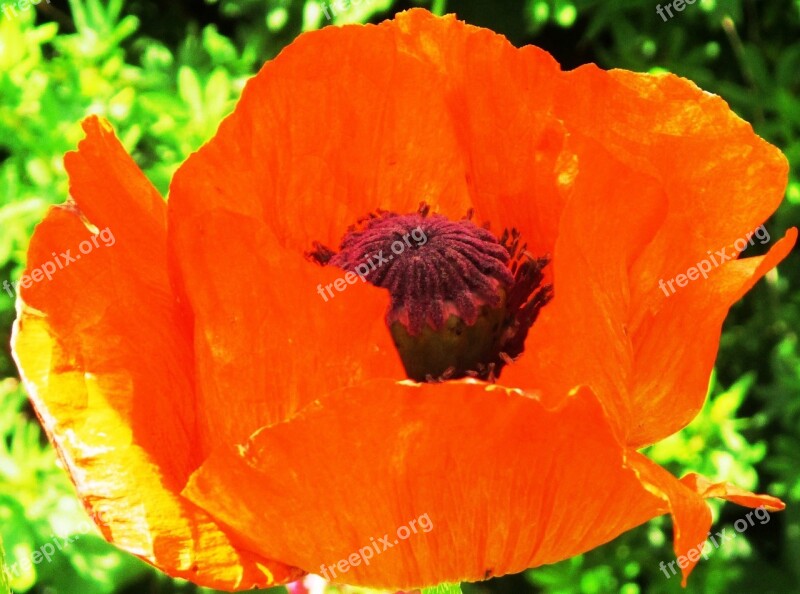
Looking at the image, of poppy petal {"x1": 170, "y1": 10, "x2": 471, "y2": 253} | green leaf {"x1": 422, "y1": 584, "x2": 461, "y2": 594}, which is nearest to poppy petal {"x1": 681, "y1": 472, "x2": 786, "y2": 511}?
green leaf {"x1": 422, "y1": 584, "x2": 461, "y2": 594}

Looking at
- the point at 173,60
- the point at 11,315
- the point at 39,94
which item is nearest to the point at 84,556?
the point at 11,315

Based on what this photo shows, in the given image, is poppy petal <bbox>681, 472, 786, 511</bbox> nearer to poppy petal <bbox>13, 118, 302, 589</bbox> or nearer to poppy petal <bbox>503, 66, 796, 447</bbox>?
poppy petal <bbox>503, 66, 796, 447</bbox>

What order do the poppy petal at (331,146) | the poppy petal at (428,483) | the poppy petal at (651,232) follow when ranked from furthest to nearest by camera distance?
the poppy petal at (331,146) < the poppy petal at (651,232) < the poppy petal at (428,483)

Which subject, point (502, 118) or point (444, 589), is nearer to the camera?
point (444, 589)

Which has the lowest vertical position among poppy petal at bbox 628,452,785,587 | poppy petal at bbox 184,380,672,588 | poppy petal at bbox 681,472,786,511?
poppy petal at bbox 681,472,786,511

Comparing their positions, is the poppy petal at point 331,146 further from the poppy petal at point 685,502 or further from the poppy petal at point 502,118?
the poppy petal at point 685,502

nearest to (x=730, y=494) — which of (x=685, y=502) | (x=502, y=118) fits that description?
(x=685, y=502)

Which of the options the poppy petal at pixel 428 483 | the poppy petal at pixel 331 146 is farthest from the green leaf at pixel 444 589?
the poppy petal at pixel 331 146

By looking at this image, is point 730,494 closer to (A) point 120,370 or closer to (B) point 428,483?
(B) point 428,483
